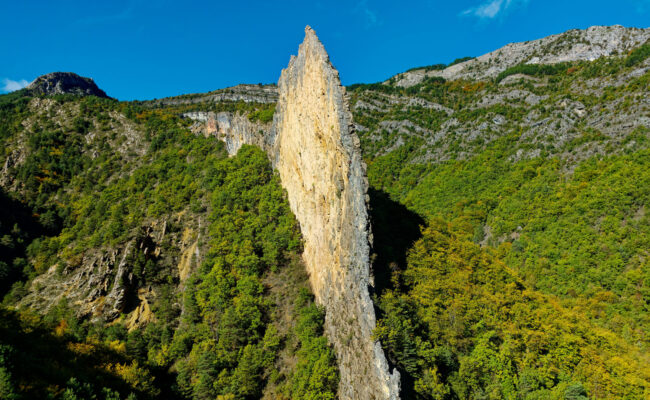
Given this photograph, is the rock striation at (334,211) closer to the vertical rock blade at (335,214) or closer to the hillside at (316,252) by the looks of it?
the vertical rock blade at (335,214)

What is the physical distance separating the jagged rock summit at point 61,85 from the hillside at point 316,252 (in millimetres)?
52162

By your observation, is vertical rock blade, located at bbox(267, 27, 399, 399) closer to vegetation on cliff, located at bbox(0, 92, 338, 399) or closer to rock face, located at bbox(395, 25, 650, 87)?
vegetation on cliff, located at bbox(0, 92, 338, 399)

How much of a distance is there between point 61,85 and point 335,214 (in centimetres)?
16881

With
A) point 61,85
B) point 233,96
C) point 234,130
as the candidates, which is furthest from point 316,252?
point 61,85

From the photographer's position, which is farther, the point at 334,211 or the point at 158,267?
the point at 158,267

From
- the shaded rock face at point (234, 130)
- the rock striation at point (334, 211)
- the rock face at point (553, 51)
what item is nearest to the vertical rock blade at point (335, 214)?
the rock striation at point (334, 211)

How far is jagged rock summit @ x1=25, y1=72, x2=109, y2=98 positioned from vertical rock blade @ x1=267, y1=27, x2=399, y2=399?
135323 millimetres

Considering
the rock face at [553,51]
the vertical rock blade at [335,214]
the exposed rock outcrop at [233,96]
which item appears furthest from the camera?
the exposed rock outcrop at [233,96]

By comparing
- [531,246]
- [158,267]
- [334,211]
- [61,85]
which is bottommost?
[158,267]

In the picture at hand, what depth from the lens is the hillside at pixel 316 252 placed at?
2802 centimetres

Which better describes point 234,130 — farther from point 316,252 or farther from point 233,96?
point 233,96

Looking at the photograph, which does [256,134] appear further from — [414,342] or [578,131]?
[578,131]

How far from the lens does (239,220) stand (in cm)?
5103

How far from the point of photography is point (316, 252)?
36.8 meters
